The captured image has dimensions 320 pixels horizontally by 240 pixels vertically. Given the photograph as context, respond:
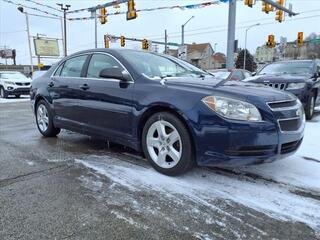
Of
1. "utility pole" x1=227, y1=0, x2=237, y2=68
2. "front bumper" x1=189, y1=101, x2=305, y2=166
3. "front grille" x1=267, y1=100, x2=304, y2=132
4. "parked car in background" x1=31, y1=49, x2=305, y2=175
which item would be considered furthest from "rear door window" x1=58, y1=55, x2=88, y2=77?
"utility pole" x1=227, y1=0, x2=237, y2=68

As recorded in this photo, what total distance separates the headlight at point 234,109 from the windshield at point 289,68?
575 cm

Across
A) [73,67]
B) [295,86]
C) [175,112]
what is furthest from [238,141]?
[295,86]

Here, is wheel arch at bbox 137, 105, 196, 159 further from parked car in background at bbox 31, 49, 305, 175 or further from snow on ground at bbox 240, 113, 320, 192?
snow on ground at bbox 240, 113, 320, 192

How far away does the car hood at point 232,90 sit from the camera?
3459 millimetres

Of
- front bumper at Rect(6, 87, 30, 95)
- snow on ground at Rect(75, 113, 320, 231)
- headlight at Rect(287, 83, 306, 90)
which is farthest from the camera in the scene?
front bumper at Rect(6, 87, 30, 95)

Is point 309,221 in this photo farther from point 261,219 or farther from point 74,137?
point 74,137

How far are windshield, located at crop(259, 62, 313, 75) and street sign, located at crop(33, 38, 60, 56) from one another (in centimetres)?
3659

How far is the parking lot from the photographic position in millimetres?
2649

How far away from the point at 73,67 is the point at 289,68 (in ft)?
19.1

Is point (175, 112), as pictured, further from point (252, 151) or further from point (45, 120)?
point (45, 120)

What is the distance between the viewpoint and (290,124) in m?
3.57

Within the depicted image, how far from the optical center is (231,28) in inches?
656

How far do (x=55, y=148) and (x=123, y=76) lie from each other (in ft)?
6.15

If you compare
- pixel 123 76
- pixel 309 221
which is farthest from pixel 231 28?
pixel 309 221
